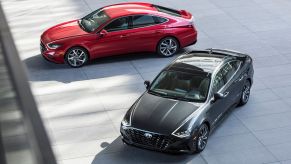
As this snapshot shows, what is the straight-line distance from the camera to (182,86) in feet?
29.9

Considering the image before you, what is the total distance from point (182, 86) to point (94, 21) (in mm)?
4676

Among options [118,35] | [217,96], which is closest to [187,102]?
[217,96]

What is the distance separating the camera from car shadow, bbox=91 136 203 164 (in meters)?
8.43

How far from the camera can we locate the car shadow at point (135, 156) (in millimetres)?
8430

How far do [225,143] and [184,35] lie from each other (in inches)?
192

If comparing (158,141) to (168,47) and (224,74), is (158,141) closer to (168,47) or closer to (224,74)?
(224,74)

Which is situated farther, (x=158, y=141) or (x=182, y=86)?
(x=182, y=86)

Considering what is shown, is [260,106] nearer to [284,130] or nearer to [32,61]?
[284,130]

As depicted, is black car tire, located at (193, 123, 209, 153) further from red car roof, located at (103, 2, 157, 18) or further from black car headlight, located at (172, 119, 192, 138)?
red car roof, located at (103, 2, 157, 18)

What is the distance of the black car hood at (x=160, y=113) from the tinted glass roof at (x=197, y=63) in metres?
0.88

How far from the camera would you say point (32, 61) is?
13125mm

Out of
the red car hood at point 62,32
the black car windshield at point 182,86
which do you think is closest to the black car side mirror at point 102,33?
the red car hood at point 62,32

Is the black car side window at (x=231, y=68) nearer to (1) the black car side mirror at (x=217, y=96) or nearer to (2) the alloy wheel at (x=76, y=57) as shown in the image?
(1) the black car side mirror at (x=217, y=96)

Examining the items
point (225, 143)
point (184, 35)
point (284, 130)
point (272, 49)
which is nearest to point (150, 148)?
point (225, 143)
